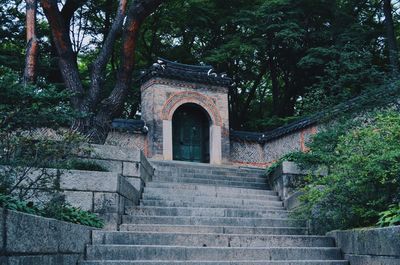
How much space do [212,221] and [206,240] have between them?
120 cm

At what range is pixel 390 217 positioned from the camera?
20.4ft

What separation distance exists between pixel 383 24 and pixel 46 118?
61.1 feet

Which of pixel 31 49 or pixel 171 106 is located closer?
pixel 31 49

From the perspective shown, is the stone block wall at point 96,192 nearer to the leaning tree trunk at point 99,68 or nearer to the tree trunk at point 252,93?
the leaning tree trunk at point 99,68

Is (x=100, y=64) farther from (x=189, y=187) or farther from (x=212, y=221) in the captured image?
(x=212, y=221)

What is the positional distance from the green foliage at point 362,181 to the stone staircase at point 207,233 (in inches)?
22.1

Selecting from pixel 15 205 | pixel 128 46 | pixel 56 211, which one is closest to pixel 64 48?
pixel 128 46

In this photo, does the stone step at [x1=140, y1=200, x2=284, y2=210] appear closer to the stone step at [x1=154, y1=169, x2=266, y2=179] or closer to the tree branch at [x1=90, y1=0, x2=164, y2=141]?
the stone step at [x1=154, y1=169, x2=266, y2=179]

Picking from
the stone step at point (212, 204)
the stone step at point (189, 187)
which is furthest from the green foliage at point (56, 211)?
the stone step at point (189, 187)

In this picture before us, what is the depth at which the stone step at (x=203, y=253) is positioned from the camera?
627 centimetres

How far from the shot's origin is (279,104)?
2512 cm

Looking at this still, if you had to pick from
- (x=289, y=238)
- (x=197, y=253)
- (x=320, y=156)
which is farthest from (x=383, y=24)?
(x=197, y=253)

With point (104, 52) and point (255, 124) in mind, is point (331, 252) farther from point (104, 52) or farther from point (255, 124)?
point (255, 124)

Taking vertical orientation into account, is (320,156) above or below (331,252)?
above
